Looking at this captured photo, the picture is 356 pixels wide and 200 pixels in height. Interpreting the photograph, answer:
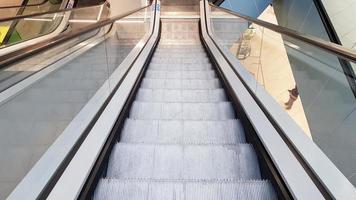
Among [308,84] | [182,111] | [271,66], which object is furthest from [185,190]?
[271,66]

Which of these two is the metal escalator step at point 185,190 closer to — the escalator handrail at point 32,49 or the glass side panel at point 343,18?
the escalator handrail at point 32,49

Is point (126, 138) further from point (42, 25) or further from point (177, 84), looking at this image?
point (42, 25)

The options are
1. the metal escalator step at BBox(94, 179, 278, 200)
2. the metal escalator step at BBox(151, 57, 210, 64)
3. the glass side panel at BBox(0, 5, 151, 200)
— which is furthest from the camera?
the metal escalator step at BBox(151, 57, 210, 64)

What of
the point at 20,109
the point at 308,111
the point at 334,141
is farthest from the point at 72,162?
the point at 308,111

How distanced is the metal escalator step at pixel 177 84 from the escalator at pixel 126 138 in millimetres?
667

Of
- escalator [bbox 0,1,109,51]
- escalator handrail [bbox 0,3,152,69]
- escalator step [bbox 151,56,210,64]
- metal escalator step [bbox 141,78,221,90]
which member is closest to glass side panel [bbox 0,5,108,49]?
escalator [bbox 0,1,109,51]

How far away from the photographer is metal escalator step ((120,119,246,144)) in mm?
2541

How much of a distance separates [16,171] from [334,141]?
6.12ft

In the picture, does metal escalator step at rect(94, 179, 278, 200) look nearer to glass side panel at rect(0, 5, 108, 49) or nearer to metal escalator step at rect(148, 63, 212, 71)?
metal escalator step at rect(148, 63, 212, 71)

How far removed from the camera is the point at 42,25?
6.18 m

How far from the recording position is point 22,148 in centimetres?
→ 161

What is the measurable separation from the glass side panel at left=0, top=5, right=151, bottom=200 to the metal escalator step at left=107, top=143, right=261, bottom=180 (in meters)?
0.38

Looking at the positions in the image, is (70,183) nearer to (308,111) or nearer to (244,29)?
(308,111)

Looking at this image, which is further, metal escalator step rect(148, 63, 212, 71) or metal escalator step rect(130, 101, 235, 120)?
metal escalator step rect(148, 63, 212, 71)
